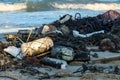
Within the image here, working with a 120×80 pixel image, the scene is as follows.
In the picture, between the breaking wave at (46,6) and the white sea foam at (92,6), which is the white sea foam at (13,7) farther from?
the white sea foam at (92,6)

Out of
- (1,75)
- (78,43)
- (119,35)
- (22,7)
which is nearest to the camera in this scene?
(1,75)

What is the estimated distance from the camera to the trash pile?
782 cm

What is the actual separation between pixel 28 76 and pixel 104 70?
1438mm

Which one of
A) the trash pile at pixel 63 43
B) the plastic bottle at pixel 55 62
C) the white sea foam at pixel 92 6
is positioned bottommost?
the plastic bottle at pixel 55 62

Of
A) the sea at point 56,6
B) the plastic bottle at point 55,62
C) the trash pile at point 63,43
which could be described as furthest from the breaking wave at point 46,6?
the plastic bottle at point 55,62

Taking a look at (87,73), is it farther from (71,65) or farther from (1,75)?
(1,75)

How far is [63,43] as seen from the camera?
883 centimetres

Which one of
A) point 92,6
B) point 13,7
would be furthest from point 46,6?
point 92,6

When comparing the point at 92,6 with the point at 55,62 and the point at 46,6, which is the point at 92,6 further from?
the point at 55,62

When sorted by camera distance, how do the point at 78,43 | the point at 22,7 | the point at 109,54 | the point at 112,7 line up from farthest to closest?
the point at 112,7 < the point at 22,7 < the point at 78,43 < the point at 109,54

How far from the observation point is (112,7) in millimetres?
32312

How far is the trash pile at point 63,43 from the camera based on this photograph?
25.7 feet

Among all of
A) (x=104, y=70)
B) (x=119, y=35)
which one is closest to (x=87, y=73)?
(x=104, y=70)

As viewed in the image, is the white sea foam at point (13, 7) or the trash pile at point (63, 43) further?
the white sea foam at point (13, 7)
